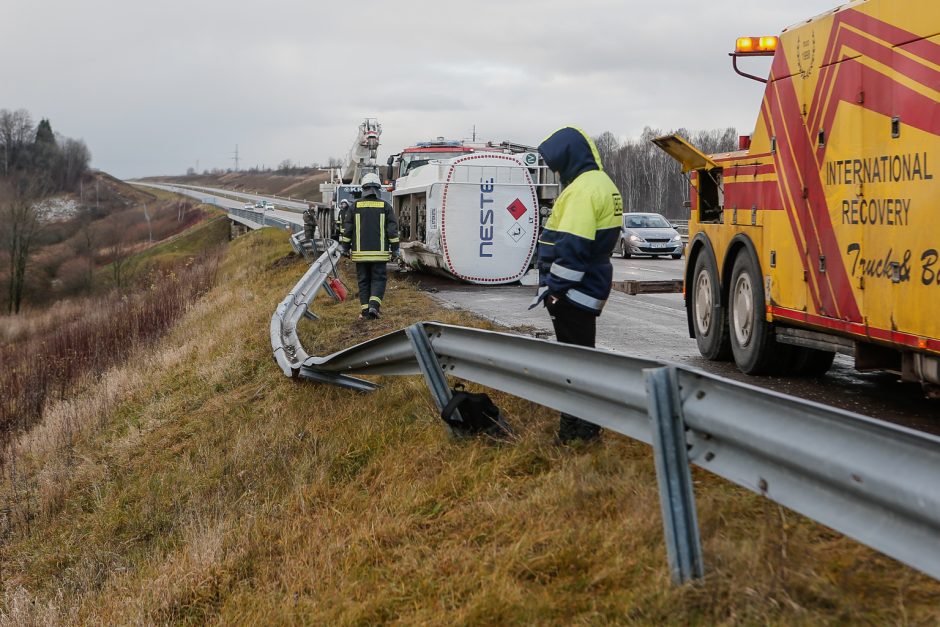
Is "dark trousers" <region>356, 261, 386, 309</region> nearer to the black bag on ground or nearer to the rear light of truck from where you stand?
the rear light of truck

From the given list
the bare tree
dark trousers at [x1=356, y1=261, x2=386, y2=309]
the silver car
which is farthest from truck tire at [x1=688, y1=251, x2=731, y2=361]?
the bare tree

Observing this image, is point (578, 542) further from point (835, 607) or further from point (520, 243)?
point (520, 243)

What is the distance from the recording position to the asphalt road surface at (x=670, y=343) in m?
7.76

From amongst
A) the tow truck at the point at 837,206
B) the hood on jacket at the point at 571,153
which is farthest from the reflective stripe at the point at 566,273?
the tow truck at the point at 837,206

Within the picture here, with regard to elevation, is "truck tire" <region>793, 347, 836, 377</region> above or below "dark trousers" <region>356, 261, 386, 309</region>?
below

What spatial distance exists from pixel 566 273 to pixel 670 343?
19.2ft

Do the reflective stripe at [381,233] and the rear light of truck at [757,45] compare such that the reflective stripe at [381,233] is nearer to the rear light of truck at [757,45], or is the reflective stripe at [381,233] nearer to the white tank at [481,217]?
the white tank at [481,217]

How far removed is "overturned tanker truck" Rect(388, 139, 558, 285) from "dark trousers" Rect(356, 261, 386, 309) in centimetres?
467

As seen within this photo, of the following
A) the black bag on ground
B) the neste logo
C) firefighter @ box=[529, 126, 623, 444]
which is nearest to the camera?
firefighter @ box=[529, 126, 623, 444]

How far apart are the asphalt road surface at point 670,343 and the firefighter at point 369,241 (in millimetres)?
1363

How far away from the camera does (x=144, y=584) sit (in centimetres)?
631

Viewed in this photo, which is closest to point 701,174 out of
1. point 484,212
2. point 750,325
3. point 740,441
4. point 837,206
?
point 750,325

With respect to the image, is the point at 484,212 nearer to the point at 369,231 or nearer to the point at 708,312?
the point at 369,231

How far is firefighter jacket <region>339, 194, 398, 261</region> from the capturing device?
14.5 metres
